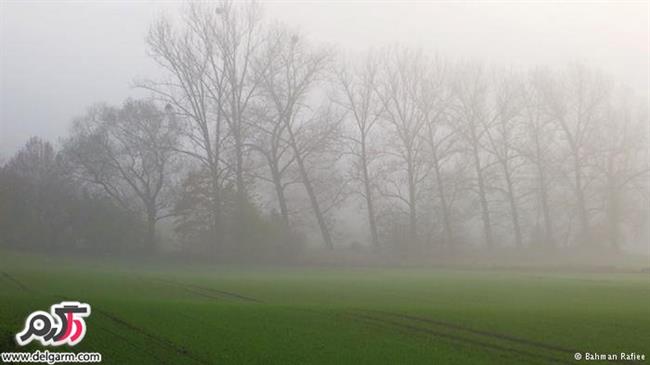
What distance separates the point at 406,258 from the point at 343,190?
28.0ft

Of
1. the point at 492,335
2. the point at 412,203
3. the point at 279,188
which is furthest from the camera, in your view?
the point at 412,203

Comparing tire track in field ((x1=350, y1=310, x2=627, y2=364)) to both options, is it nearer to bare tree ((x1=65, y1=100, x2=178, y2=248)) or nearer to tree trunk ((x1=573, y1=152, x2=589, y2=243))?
bare tree ((x1=65, y1=100, x2=178, y2=248))

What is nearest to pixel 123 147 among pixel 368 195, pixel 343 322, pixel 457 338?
pixel 368 195

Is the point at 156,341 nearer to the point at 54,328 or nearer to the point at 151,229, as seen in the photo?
the point at 54,328

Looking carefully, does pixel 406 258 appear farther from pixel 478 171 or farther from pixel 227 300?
pixel 227 300

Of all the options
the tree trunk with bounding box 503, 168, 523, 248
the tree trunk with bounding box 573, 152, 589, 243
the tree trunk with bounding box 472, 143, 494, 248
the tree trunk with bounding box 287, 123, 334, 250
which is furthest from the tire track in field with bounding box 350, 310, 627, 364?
the tree trunk with bounding box 573, 152, 589, 243

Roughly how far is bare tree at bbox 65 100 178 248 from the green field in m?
27.8

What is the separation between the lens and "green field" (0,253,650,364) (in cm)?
1315

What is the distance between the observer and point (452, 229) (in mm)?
52625

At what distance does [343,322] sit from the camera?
17.0 m

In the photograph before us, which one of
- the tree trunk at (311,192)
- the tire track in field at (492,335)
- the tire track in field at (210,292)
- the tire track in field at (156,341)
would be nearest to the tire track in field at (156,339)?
the tire track in field at (156,341)

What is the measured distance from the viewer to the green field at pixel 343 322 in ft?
43.1

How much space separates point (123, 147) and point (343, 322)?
4121 cm

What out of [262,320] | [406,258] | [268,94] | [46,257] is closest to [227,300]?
[262,320]
